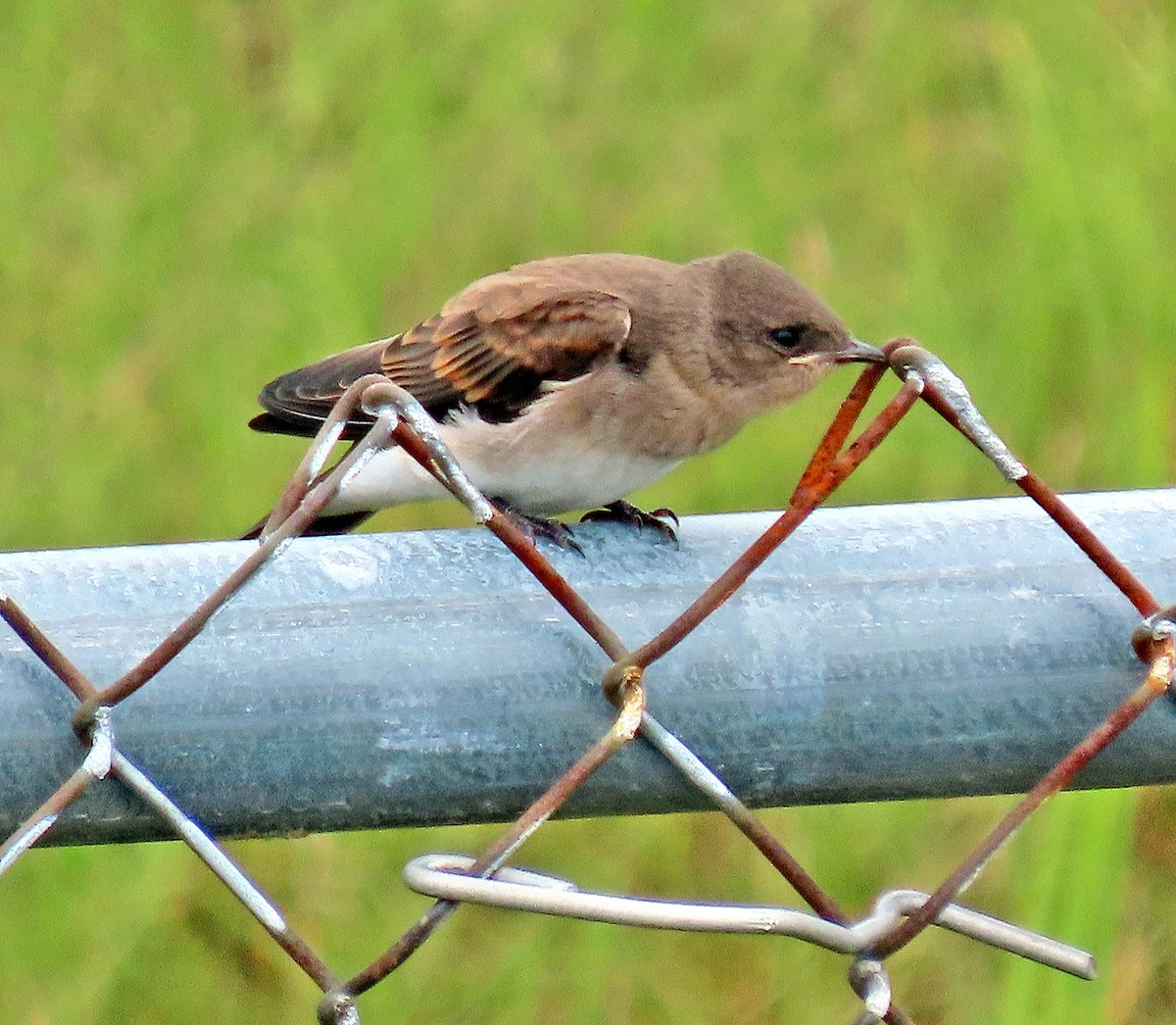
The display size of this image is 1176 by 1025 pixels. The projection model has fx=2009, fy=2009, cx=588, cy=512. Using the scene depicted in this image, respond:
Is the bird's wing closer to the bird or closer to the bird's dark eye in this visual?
the bird

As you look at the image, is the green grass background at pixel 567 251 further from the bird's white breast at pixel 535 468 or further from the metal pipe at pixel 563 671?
the metal pipe at pixel 563 671

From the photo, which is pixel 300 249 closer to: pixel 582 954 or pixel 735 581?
pixel 582 954

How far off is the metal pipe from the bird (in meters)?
1.51

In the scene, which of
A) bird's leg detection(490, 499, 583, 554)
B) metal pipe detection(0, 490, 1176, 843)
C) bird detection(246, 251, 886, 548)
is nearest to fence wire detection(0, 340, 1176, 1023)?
metal pipe detection(0, 490, 1176, 843)

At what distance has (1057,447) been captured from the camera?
179 inches

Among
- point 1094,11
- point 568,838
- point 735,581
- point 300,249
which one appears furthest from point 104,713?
point 1094,11

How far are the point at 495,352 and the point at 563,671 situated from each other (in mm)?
1872

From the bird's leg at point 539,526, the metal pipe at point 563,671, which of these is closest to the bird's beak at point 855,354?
the bird's leg at point 539,526

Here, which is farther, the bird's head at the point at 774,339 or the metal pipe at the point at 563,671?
the bird's head at the point at 774,339

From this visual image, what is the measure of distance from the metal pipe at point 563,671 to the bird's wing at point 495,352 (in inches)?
65.4

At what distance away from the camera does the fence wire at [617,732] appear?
4.44 feet

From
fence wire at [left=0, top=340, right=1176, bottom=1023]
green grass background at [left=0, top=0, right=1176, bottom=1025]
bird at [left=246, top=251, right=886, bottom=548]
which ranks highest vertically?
fence wire at [left=0, top=340, right=1176, bottom=1023]

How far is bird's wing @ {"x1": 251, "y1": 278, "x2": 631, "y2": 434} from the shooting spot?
3.19 m

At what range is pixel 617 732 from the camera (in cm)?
142
